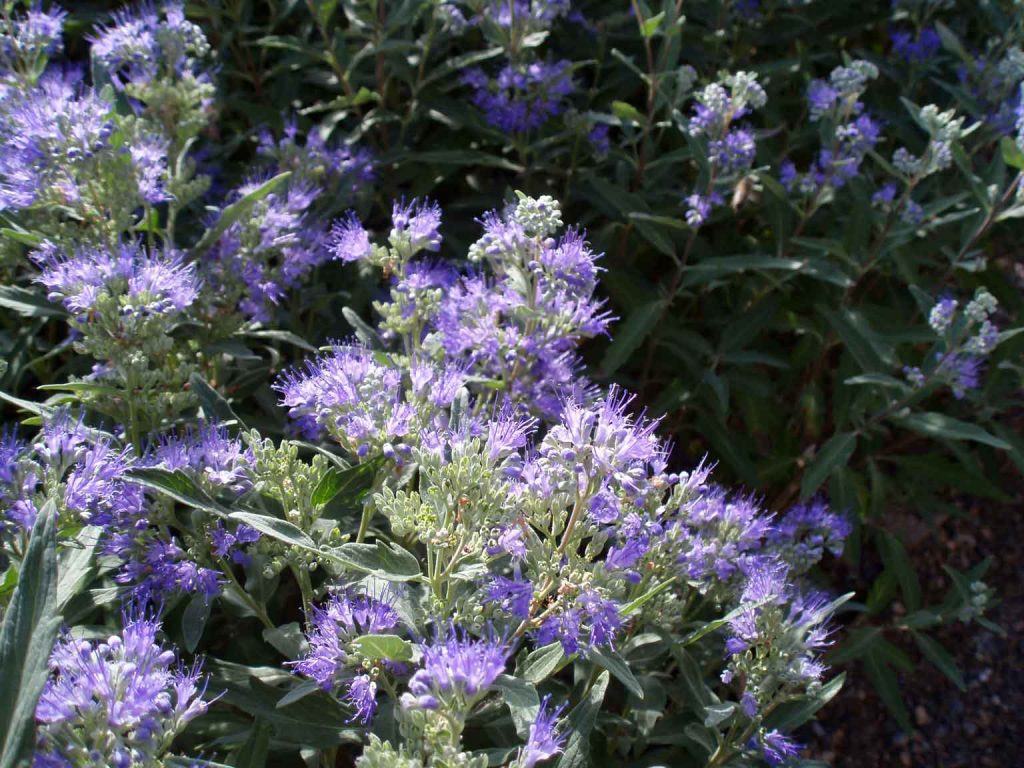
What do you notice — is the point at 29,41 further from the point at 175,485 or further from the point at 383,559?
the point at 383,559

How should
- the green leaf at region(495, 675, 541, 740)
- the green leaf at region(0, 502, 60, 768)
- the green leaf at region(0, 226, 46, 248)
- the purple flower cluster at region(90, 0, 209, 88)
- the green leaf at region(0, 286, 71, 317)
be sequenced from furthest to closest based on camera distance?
the purple flower cluster at region(90, 0, 209, 88) < the green leaf at region(0, 286, 71, 317) < the green leaf at region(0, 226, 46, 248) < the green leaf at region(495, 675, 541, 740) < the green leaf at region(0, 502, 60, 768)

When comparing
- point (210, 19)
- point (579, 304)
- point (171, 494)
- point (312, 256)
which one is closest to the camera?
point (171, 494)

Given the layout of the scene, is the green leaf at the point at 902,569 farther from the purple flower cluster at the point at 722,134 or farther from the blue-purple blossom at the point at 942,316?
the purple flower cluster at the point at 722,134

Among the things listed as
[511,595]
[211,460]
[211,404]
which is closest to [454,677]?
[511,595]

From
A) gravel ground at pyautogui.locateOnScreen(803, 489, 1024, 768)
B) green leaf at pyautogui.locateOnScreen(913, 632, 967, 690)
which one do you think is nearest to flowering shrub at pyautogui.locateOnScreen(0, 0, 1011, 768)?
green leaf at pyautogui.locateOnScreen(913, 632, 967, 690)

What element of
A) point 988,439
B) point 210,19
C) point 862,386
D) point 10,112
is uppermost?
point 210,19

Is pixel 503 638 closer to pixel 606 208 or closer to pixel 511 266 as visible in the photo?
pixel 511 266

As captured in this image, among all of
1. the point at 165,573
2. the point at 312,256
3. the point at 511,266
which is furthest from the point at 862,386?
the point at 165,573

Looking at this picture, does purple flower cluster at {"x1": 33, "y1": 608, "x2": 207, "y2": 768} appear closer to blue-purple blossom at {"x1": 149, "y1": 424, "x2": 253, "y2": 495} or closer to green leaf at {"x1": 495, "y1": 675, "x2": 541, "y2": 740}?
blue-purple blossom at {"x1": 149, "y1": 424, "x2": 253, "y2": 495}
